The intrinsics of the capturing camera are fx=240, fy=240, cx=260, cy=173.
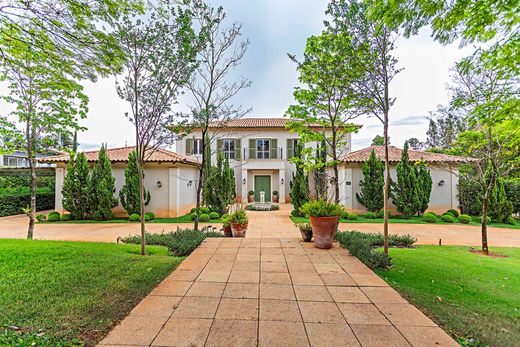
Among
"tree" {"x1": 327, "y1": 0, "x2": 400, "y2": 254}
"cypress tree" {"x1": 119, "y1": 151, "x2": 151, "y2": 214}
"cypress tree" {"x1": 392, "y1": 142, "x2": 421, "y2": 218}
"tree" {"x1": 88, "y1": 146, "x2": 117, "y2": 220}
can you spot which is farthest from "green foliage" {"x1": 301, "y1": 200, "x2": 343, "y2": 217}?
"tree" {"x1": 88, "y1": 146, "x2": 117, "y2": 220}

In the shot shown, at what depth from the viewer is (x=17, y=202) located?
13383 mm

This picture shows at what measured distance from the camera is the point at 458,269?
453 centimetres

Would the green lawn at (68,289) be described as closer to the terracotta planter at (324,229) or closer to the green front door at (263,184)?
the terracotta planter at (324,229)

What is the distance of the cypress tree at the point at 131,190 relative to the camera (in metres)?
11.3

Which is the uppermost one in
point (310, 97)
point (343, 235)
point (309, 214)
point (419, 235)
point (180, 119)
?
point (310, 97)

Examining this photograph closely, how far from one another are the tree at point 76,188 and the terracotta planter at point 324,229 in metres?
11.0

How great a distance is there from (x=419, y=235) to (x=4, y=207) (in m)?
19.6

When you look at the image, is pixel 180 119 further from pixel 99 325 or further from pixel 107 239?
pixel 107 239

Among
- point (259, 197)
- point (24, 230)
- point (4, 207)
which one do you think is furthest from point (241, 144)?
point (4, 207)

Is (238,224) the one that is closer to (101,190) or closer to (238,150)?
(101,190)

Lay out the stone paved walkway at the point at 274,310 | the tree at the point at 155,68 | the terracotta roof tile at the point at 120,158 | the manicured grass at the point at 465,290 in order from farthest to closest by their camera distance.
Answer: the terracotta roof tile at the point at 120,158 → the tree at the point at 155,68 → the manicured grass at the point at 465,290 → the stone paved walkway at the point at 274,310

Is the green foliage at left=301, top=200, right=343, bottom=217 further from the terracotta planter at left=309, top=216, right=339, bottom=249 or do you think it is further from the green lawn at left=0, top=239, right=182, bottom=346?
the green lawn at left=0, top=239, right=182, bottom=346

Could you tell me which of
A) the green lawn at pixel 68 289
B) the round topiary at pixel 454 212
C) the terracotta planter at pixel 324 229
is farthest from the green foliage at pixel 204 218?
the round topiary at pixel 454 212

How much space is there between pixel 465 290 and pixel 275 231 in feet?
19.2
